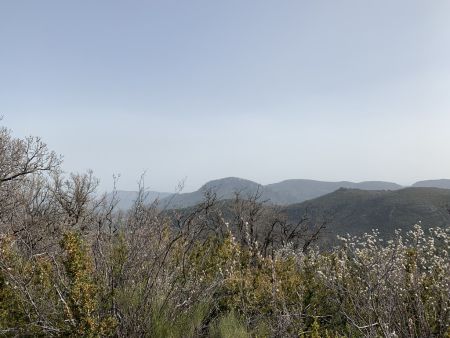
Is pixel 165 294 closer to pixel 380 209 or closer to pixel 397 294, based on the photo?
pixel 397 294

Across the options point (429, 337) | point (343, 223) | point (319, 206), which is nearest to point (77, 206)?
point (429, 337)

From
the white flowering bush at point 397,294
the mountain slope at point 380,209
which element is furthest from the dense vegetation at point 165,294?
the mountain slope at point 380,209

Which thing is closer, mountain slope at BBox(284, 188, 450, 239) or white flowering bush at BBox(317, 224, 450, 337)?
white flowering bush at BBox(317, 224, 450, 337)

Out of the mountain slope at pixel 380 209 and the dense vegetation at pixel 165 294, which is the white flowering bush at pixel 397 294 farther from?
the mountain slope at pixel 380 209

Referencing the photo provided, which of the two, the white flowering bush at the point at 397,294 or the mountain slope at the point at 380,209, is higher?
Answer: the white flowering bush at the point at 397,294

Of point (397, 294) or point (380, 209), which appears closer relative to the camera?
point (397, 294)

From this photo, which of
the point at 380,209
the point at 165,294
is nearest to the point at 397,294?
the point at 165,294

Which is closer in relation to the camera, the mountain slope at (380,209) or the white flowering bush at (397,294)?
the white flowering bush at (397,294)

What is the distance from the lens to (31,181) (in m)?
24.4

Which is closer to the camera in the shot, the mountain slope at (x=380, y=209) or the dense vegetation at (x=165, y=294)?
the dense vegetation at (x=165, y=294)

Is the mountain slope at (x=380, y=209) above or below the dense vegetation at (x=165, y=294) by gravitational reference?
below

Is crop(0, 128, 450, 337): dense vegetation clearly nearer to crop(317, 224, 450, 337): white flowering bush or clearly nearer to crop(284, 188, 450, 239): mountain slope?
crop(317, 224, 450, 337): white flowering bush

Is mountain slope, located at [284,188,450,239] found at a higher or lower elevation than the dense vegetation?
lower

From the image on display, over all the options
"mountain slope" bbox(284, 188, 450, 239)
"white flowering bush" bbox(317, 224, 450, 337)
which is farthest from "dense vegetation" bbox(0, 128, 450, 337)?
"mountain slope" bbox(284, 188, 450, 239)
